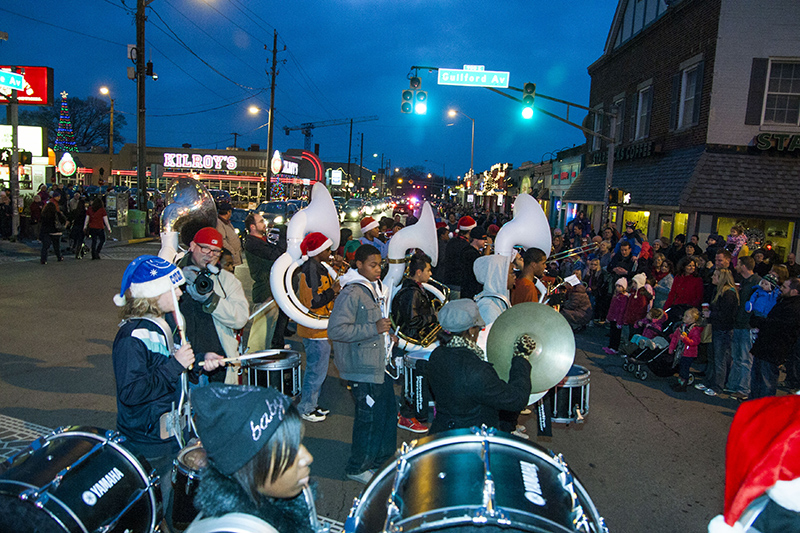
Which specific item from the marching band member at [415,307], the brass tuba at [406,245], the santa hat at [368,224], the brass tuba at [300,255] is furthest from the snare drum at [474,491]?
the santa hat at [368,224]

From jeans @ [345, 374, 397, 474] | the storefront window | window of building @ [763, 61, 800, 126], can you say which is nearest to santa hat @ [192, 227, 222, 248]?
jeans @ [345, 374, 397, 474]

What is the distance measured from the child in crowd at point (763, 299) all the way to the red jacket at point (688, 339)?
768 millimetres

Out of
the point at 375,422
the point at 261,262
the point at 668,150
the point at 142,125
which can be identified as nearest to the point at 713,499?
the point at 375,422

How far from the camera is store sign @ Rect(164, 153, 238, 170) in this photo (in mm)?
52469

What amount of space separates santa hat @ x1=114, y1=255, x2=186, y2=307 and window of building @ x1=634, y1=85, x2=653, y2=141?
18.2m

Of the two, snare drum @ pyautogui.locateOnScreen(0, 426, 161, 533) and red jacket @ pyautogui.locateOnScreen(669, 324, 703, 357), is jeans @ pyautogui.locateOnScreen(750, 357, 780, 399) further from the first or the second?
snare drum @ pyautogui.locateOnScreen(0, 426, 161, 533)

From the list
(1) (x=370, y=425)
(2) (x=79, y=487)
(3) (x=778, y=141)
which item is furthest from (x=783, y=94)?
(2) (x=79, y=487)

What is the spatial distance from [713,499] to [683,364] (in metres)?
3.07

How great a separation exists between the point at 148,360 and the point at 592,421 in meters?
4.89

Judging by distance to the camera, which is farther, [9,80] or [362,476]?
[9,80]

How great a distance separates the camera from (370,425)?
438 cm

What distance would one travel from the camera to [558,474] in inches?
92.4

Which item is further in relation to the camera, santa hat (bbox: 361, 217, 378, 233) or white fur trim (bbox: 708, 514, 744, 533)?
santa hat (bbox: 361, 217, 378, 233)

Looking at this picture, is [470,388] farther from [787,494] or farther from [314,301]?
[314,301]
